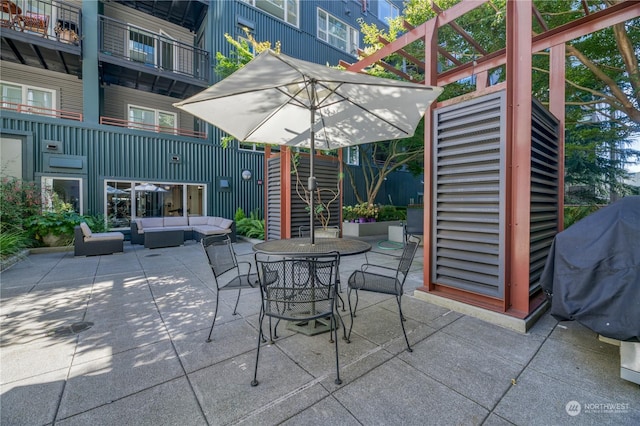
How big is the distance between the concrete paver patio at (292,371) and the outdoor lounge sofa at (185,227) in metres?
4.56

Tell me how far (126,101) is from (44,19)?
2800 mm

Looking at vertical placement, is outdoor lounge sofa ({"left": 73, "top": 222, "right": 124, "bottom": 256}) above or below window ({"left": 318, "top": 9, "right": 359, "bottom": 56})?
below

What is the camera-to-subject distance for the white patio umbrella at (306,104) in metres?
2.37

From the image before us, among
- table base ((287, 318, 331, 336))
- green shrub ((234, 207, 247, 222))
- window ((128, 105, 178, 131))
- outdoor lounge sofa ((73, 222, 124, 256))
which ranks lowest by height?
table base ((287, 318, 331, 336))

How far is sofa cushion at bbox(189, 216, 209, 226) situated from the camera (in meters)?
9.31

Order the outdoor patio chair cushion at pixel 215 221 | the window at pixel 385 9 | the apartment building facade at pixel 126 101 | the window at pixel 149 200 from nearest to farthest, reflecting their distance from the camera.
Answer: the apartment building facade at pixel 126 101 → the window at pixel 149 200 → the outdoor patio chair cushion at pixel 215 221 → the window at pixel 385 9

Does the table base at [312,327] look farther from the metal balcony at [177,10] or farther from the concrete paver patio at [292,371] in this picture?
the metal balcony at [177,10]

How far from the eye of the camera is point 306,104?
11.1ft

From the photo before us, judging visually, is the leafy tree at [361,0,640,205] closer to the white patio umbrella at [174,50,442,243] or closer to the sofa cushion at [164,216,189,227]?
the white patio umbrella at [174,50,442,243]

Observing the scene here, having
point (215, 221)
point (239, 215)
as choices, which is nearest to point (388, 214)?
point (239, 215)

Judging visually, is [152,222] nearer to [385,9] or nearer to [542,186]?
[542,186]

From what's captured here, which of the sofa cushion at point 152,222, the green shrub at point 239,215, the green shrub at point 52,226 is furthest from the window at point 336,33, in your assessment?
the green shrub at point 52,226

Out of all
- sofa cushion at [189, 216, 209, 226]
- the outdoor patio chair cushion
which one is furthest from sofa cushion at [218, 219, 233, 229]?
sofa cushion at [189, 216, 209, 226]

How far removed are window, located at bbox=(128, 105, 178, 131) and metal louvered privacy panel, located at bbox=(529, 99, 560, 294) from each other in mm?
11167
